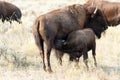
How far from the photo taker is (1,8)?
1947cm

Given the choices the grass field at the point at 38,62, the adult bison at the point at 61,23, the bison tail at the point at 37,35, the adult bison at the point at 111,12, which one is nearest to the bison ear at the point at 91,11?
the adult bison at the point at 61,23

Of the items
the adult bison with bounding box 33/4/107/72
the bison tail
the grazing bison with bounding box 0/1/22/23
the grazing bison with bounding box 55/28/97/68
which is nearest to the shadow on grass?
the grazing bison with bounding box 55/28/97/68

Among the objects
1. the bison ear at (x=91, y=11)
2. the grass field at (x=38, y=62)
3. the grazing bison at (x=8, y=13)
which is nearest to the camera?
the grass field at (x=38, y=62)

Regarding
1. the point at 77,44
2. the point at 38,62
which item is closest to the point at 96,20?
the point at 77,44

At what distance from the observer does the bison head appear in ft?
40.2

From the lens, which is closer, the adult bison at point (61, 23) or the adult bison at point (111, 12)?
the adult bison at point (61, 23)

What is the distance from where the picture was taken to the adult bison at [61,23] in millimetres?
10711

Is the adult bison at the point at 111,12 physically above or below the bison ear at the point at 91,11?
below

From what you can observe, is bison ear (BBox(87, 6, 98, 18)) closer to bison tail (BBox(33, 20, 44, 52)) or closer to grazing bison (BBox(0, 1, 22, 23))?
bison tail (BBox(33, 20, 44, 52))

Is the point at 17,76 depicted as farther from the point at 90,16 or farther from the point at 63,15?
the point at 90,16

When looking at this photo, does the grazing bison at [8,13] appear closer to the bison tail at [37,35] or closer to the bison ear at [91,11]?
the bison ear at [91,11]

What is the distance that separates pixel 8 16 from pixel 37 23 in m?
9.18

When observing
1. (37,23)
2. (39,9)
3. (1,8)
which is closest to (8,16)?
(1,8)

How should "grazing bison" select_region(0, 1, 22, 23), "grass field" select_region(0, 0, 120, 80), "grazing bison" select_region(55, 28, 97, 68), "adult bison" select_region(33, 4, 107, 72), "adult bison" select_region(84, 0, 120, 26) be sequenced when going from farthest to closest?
"grazing bison" select_region(0, 1, 22, 23)
"adult bison" select_region(84, 0, 120, 26)
"grazing bison" select_region(55, 28, 97, 68)
"adult bison" select_region(33, 4, 107, 72)
"grass field" select_region(0, 0, 120, 80)
